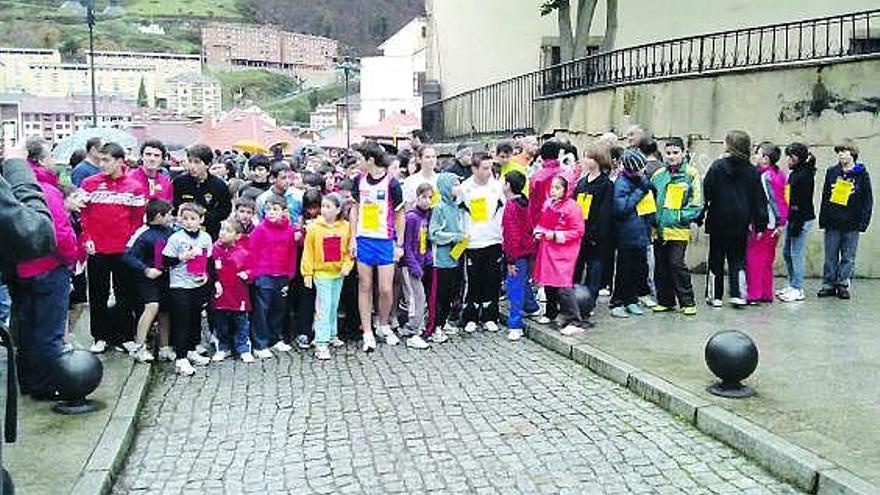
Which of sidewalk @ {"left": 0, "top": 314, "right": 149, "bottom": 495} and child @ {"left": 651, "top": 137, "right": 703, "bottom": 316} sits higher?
child @ {"left": 651, "top": 137, "right": 703, "bottom": 316}

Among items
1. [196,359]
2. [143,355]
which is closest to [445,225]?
[196,359]

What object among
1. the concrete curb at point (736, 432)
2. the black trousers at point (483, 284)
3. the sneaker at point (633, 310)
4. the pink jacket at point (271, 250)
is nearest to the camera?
the concrete curb at point (736, 432)

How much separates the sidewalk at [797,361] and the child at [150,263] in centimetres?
424

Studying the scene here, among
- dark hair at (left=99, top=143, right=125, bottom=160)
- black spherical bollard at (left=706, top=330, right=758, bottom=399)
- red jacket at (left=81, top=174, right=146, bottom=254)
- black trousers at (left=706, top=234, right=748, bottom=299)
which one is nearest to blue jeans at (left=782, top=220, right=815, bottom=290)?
black trousers at (left=706, top=234, right=748, bottom=299)

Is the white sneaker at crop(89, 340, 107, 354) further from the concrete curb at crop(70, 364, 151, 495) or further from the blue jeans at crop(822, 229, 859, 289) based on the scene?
the blue jeans at crop(822, 229, 859, 289)

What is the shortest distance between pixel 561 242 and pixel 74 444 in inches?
213

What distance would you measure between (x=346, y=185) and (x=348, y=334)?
1692 millimetres

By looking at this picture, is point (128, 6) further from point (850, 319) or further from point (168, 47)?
point (850, 319)

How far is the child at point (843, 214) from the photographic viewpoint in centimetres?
1173

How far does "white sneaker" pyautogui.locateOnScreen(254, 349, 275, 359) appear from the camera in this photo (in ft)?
31.4

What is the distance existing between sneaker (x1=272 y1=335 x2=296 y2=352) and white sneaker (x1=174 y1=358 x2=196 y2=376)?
1.10 m

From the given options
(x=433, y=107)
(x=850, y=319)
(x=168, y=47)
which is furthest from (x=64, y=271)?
(x=168, y=47)

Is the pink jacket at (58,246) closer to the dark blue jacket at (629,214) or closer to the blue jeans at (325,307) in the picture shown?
the blue jeans at (325,307)

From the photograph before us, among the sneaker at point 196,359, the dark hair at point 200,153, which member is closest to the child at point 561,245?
the sneaker at point 196,359
